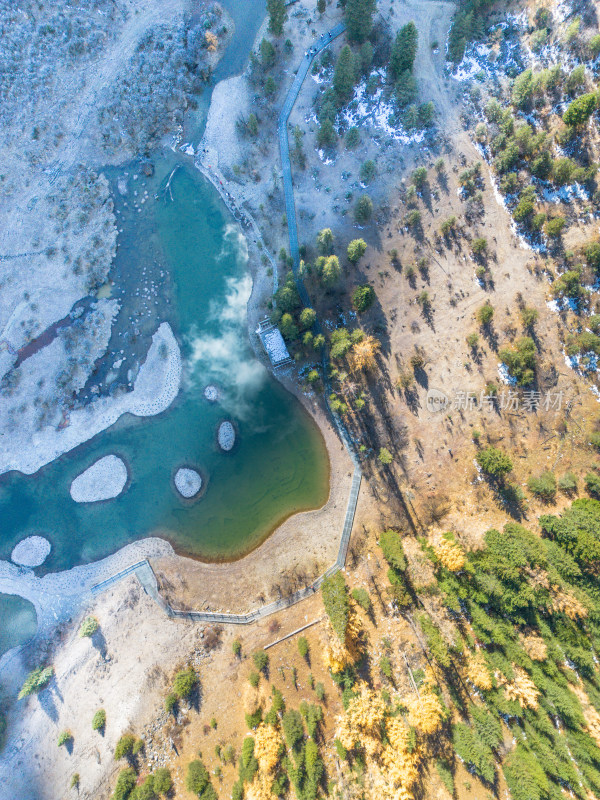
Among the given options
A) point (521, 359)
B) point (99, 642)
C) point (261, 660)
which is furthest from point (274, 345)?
point (99, 642)

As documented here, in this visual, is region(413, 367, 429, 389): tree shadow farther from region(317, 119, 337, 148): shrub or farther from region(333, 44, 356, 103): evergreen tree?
region(333, 44, 356, 103): evergreen tree

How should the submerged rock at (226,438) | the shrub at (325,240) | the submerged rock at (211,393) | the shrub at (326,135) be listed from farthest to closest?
the submerged rock at (211,393) → the submerged rock at (226,438) → the shrub at (326,135) → the shrub at (325,240)

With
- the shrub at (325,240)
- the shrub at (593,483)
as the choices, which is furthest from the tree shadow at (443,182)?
the shrub at (593,483)

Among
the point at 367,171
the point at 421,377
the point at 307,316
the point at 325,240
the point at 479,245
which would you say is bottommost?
the point at 421,377

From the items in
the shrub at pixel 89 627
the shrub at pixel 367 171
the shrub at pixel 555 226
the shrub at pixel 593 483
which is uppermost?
the shrub at pixel 367 171

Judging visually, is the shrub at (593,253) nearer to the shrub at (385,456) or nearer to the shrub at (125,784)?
the shrub at (385,456)

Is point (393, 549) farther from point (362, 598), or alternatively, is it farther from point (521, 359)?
point (521, 359)
